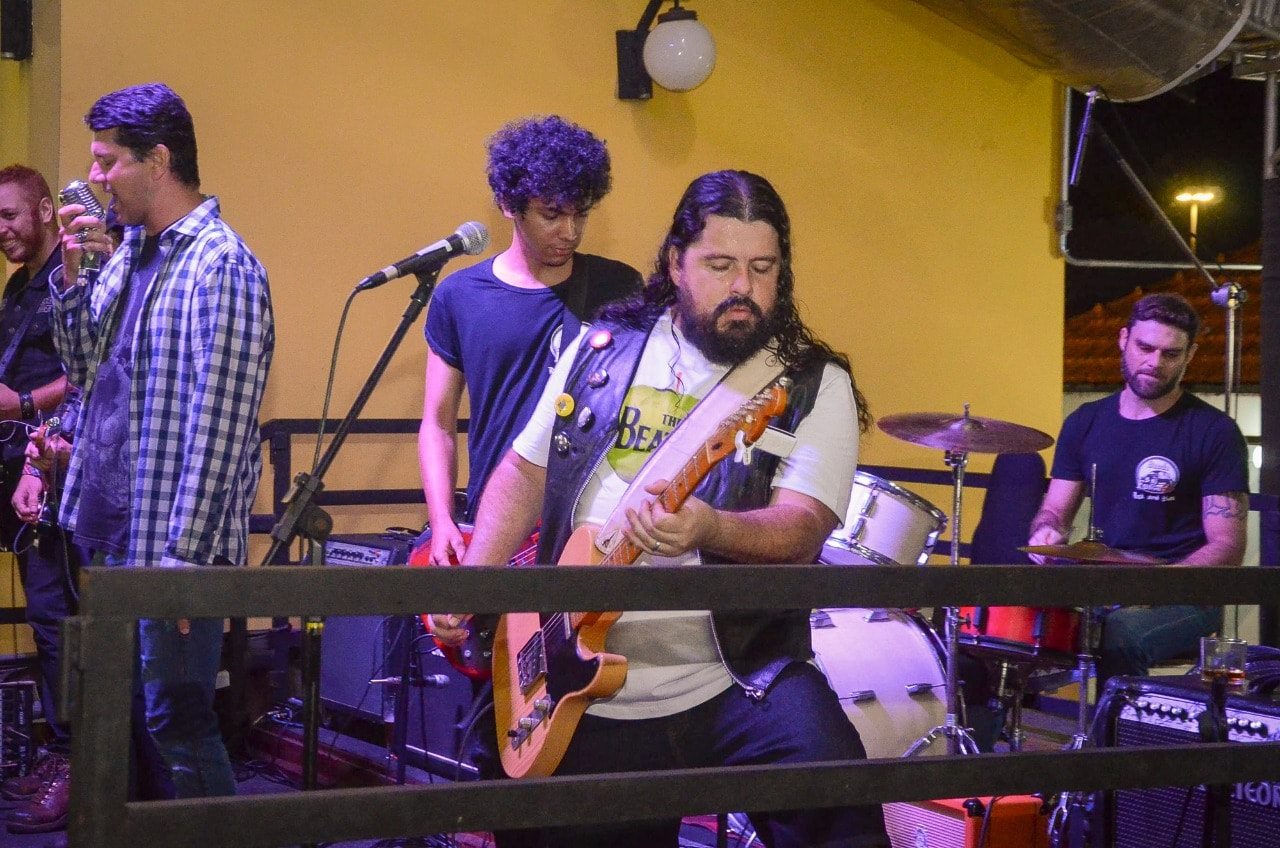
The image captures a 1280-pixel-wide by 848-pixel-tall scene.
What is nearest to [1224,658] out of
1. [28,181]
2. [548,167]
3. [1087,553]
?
[1087,553]

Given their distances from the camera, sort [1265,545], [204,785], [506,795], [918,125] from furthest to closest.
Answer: [918,125]
[1265,545]
[204,785]
[506,795]

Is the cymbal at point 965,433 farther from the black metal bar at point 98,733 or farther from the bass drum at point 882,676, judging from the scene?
the black metal bar at point 98,733

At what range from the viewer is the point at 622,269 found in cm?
378

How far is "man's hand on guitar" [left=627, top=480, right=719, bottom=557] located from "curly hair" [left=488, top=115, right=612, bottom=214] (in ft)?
5.04

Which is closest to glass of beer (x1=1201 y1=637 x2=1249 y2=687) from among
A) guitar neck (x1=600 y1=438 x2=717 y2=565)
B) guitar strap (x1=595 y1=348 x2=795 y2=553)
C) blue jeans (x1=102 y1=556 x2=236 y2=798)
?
guitar strap (x1=595 y1=348 x2=795 y2=553)

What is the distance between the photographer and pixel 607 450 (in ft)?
8.52

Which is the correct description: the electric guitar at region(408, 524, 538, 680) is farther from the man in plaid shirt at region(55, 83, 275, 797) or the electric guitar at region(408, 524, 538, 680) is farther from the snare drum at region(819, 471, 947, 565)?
the snare drum at region(819, 471, 947, 565)

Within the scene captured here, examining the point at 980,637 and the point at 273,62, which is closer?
the point at 980,637

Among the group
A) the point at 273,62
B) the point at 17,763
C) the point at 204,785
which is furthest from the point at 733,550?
the point at 273,62

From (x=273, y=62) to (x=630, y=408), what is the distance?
3.65 metres

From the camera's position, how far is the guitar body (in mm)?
2396

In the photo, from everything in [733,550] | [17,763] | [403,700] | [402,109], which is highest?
[402,109]

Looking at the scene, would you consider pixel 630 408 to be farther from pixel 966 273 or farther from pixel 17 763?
pixel 966 273

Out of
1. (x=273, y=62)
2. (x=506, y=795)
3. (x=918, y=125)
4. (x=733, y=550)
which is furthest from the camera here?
(x=918, y=125)
